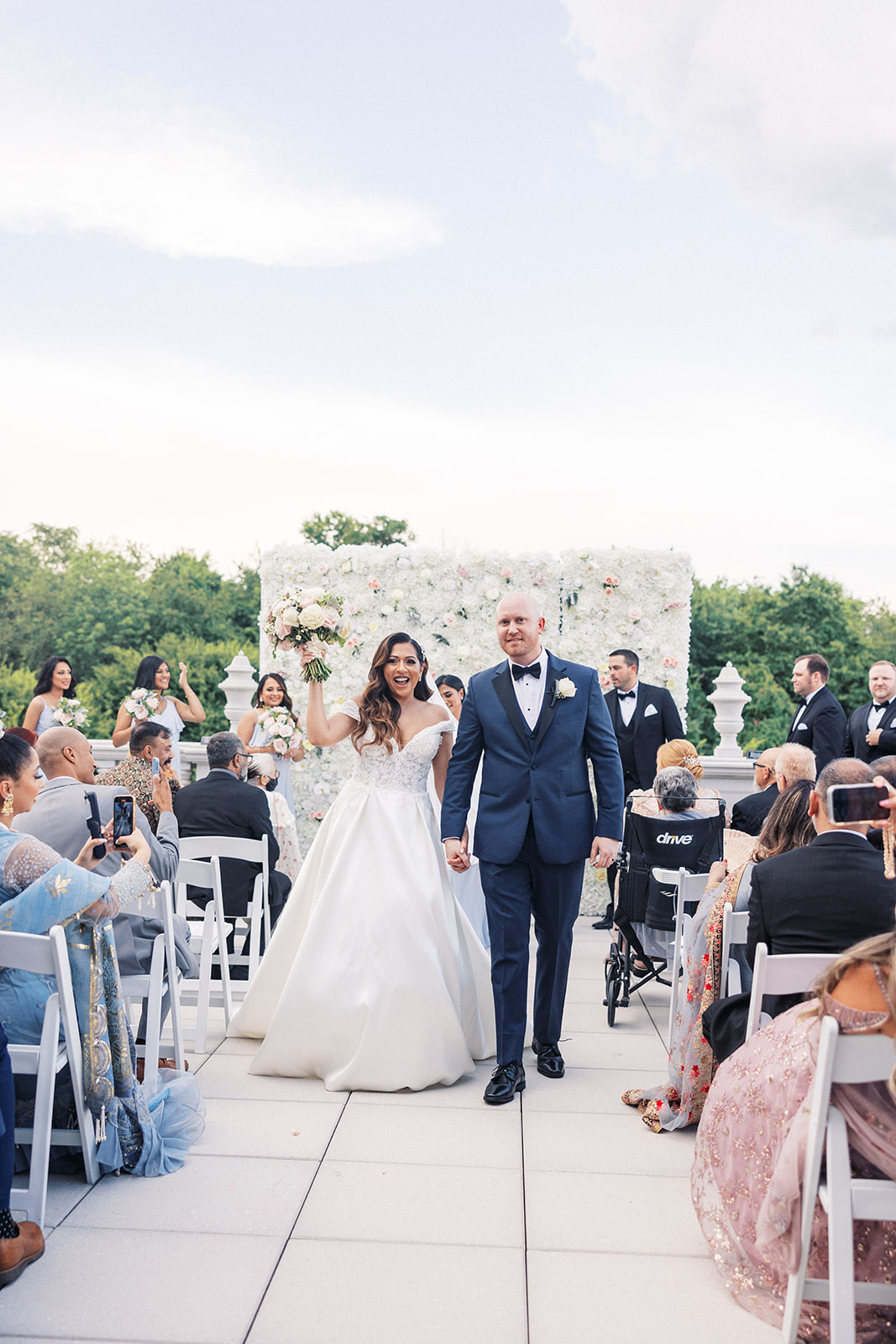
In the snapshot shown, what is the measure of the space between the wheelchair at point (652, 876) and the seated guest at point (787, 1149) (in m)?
2.28

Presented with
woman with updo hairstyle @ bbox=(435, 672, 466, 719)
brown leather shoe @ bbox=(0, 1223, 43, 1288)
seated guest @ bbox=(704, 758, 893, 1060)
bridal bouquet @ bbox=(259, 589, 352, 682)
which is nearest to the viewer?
brown leather shoe @ bbox=(0, 1223, 43, 1288)

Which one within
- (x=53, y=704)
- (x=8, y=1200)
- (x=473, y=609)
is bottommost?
(x=8, y=1200)

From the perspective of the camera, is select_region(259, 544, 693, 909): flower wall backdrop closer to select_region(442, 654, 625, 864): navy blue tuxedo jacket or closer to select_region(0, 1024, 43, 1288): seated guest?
select_region(442, 654, 625, 864): navy blue tuxedo jacket

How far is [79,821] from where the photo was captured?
3799 millimetres

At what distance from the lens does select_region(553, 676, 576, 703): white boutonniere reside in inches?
172

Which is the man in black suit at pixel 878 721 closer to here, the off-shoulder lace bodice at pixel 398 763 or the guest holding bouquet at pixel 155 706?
the off-shoulder lace bodice at pixel 398 763

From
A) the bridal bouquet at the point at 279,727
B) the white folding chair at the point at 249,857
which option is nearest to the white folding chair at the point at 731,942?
the white folding chair at the point at 249,857

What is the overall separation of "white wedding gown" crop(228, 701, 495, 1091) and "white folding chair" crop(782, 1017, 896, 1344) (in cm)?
214

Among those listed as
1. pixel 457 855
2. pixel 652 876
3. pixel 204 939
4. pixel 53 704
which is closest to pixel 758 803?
pixel 652 876

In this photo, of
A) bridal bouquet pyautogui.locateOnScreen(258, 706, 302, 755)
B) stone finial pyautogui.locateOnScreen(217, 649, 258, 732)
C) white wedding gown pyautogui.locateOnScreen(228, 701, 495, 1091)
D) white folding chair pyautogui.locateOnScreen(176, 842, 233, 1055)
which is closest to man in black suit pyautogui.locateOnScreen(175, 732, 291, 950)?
white folding chair pyautogui.locateOnScreen(176, 842, 233, 1055)

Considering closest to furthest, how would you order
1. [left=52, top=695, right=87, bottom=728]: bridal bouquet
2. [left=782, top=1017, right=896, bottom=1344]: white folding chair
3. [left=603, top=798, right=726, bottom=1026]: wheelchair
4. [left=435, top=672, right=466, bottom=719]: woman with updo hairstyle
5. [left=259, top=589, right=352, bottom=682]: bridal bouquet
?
1. [left=782, top=1017, right=896, bottom=1344]: white folding chair
2. [left=259, top=589, right=352, bottom=682]: bridal bouquet
3. [left=603, top=798, right=726, bottom=1026]: wheelchair
4. [left=435, top=672, right=466, bottom=719]: woman with updo hairstyle
5. [left=52, top=695, right=87, bottom=728]: bridal bouquet

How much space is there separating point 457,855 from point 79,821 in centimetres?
145

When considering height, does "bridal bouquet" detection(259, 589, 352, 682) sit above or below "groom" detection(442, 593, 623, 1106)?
above

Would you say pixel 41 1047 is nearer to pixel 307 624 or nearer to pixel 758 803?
pixel 307 624
